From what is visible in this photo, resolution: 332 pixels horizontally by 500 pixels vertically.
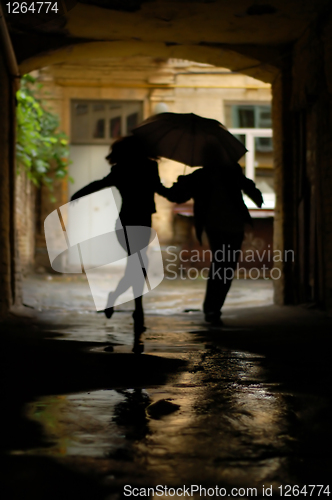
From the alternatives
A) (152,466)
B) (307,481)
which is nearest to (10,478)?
(152,466)

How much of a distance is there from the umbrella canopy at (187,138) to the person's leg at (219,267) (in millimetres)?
773

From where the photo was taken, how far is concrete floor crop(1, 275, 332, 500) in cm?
129

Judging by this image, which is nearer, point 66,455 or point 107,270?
point 66,455

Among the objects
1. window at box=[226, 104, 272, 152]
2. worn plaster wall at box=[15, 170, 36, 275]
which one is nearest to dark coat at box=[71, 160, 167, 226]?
worn plaster wall at box=[15, 170, 36, 275]

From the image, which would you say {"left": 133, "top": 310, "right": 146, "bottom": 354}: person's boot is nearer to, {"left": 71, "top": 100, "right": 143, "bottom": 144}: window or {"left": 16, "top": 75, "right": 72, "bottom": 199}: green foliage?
{"left": 16, "top": 75, "right": 72, "bottom": 199}: green foliage

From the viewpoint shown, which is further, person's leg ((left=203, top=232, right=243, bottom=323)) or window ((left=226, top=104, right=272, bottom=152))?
window ((left=226, top=104, right=272, bottom=152))

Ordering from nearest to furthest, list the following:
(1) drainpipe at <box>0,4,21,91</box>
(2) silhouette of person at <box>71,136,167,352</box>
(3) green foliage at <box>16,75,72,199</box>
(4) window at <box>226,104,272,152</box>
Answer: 1. (2) silhouette of person at <box>71,136,167,352</box>
2. (1) drainpipe at <box>0,4,21,91</box>
3. (3) green foliage at <box>16,75,72,199</box>
4. (4) window at <box>226,104,272,152</box>

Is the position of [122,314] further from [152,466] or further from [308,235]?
[152,466]

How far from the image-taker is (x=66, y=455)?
1.40m

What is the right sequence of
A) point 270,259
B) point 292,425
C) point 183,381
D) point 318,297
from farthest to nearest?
point 270,259 < point 318,297 < point 183,381 < point 292,425

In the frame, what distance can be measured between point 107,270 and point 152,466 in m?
10.5

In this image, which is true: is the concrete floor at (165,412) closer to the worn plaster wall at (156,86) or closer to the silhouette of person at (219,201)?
the silhouette of person at (219,201)

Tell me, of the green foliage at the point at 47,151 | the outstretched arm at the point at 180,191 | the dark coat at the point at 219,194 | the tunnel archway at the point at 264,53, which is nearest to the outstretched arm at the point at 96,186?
the outstretched arm at the point at 180,191

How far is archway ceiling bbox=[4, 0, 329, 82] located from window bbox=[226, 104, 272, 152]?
600 cm
